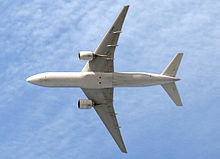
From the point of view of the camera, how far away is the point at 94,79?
72.9 meters

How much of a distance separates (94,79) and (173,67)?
15.3m

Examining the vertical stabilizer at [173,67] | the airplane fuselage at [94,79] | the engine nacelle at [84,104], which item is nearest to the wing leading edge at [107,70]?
the airplane fuselage at [94,79]

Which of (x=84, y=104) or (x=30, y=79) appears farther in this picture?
(x=84, y=104)

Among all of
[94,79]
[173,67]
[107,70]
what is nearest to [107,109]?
[94,79]

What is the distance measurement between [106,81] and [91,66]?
3.88 metres

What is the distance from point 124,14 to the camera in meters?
68.7

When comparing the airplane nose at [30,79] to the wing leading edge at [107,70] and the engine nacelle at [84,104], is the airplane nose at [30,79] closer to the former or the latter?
the wing leading edge at [107,70]

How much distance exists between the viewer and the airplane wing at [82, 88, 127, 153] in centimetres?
7650

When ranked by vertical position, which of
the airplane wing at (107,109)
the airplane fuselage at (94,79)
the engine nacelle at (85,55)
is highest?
the engine nacelle at (85,55)

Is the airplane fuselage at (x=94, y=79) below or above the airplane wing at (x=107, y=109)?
above

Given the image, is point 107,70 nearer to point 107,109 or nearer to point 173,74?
point 107,109

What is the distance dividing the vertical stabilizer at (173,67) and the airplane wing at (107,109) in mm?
11024

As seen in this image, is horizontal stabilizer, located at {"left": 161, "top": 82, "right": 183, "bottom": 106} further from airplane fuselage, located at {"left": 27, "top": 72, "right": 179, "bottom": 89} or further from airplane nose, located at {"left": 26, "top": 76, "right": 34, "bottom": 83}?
airplane nose, located at {"left": 26, "top": 76, "right": 34, "bottom": 83}

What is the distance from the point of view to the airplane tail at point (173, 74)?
76000mm
